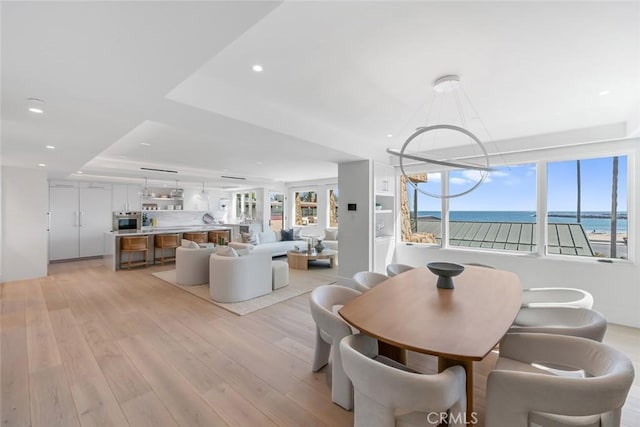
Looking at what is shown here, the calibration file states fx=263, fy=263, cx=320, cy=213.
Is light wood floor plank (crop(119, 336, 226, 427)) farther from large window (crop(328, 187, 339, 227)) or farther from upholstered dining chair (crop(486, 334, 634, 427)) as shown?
large window (crop(328, 187, 339, 227))

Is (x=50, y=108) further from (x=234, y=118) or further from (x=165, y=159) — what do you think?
(x=165, y=159)

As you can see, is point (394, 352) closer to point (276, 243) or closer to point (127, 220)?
point (276, 243)

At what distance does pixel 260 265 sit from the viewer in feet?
14.7

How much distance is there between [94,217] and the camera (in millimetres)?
7664

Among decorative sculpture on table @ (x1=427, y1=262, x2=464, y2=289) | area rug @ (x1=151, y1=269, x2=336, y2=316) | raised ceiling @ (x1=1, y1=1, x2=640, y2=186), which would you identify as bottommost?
area rug @ (x1=151, y1=269, x2=336, y2=316)

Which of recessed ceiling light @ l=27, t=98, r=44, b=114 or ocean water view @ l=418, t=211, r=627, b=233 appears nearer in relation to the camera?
recessed ceiling light @ l=27, t=98, r=44, b=114

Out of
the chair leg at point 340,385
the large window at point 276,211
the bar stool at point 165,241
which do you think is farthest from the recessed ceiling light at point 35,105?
the large window at point 276,211

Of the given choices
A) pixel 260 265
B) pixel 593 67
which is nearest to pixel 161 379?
pixel 260 265

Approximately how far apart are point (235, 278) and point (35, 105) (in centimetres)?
294

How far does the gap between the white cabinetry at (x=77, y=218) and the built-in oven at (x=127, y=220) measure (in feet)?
1.74

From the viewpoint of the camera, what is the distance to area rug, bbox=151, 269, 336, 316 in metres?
4.00

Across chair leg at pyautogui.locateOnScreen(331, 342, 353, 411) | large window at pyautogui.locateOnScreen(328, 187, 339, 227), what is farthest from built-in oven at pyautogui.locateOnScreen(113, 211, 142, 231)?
chair leg at pyautogui.locateOnScreen(331, 342, 353, 411)

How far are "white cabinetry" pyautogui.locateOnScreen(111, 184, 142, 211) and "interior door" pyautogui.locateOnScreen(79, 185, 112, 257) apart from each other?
0.14 m

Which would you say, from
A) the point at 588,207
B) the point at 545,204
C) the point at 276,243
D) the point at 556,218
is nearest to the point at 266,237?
the point at 276,243
